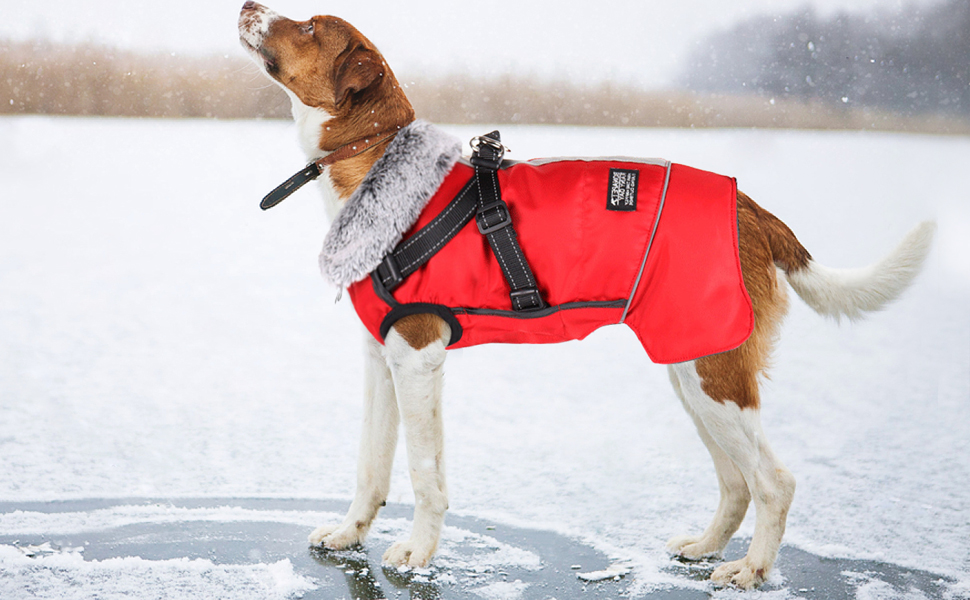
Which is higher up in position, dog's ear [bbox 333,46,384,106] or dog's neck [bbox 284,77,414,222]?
dog's ear [bbox 333,46,384,106]

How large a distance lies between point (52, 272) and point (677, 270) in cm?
549

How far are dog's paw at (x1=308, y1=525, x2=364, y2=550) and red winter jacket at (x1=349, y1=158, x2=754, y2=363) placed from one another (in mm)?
726

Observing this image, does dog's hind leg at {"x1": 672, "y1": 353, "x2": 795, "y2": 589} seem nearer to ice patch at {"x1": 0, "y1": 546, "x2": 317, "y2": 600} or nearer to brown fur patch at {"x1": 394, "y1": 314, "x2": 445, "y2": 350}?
brown fur patch at {"x1": 394, "y1": 314, "x2": 445, "y2": 350}

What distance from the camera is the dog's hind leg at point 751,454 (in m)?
2.41

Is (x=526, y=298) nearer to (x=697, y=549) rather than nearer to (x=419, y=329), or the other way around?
(x=419, y=329)

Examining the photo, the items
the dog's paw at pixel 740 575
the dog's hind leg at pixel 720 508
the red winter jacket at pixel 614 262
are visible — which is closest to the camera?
the red winter jacket at pixel 614 262

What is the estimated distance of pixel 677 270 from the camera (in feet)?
7.78

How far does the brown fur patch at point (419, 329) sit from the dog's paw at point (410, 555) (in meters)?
0.64

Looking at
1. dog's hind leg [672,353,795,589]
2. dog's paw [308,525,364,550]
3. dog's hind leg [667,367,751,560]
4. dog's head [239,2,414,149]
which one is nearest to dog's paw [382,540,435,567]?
dog's paw [308,525,364,550]

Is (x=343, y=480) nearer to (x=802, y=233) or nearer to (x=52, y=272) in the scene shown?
(x=52, y=272)

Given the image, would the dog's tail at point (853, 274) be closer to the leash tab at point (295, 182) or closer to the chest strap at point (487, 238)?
the chest strap at point (487, 238)

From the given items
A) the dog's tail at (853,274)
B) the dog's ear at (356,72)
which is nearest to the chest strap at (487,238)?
the dog's ear at (356,72)

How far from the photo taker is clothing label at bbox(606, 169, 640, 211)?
7.84 feet

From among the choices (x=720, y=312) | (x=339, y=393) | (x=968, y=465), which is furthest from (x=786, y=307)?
(x=339, y=393)
